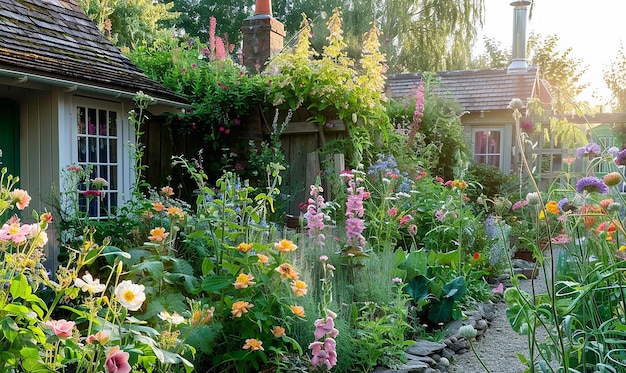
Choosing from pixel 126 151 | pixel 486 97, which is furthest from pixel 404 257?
pixel 486 97

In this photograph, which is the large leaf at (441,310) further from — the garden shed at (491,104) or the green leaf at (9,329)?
the garden shed at (491,104)

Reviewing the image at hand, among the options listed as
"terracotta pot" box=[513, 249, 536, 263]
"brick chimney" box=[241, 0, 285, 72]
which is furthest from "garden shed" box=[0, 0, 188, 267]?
"terracotta pot" box=[513, 249, 536, 263]

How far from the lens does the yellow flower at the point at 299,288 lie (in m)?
2.25

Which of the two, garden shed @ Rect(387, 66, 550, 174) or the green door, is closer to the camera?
the green door

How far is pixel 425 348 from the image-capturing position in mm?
3014

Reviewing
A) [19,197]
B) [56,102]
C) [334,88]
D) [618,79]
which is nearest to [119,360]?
[19,197]

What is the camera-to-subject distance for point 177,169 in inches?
275

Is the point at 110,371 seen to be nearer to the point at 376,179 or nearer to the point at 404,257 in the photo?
the point at 404,257

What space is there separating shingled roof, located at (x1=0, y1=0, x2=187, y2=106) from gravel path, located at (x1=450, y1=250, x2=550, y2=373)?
3646 millimetres

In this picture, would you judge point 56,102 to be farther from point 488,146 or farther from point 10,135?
point 488,146

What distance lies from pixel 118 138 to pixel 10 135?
0.95m

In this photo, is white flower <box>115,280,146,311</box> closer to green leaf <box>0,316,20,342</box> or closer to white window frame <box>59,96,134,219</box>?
green leaf <box>0,316,20,342</box>

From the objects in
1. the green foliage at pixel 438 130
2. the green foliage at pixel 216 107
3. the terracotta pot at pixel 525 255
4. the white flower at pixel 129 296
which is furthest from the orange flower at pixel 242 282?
the green foliage at pixel 438 130

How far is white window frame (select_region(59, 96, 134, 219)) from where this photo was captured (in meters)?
4.81
